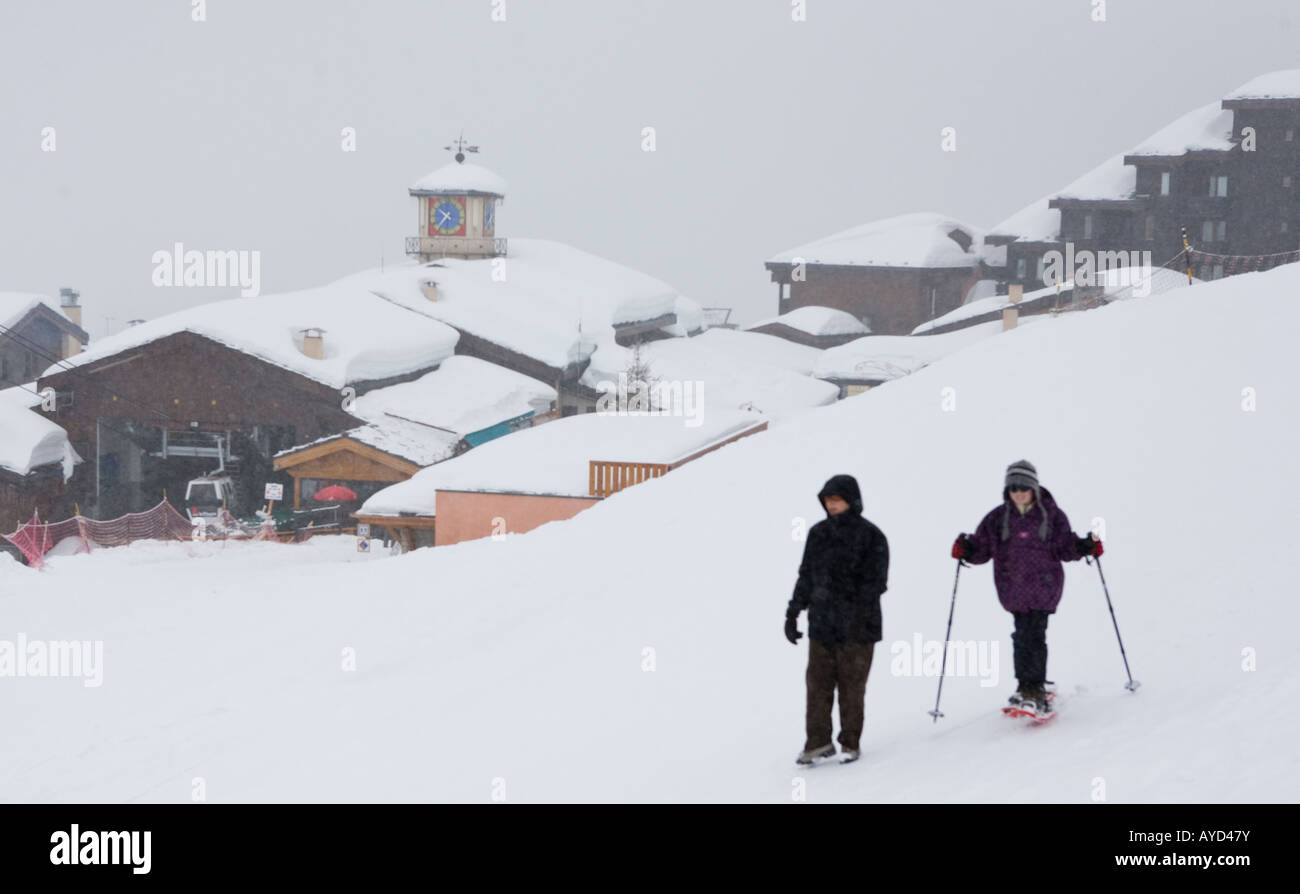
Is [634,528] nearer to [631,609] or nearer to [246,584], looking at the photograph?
[631,609]

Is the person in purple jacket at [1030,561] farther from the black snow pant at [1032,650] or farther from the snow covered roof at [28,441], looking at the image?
the snow covered roof at [28,441]

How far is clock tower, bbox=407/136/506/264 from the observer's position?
5591 centimetres

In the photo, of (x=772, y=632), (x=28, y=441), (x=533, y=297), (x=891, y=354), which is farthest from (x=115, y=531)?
(x=891, y=354)

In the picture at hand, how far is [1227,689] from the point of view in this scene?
24.2ft

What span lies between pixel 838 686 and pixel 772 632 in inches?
152

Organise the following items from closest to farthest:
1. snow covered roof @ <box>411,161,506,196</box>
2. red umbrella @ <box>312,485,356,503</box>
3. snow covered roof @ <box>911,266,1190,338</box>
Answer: red umbrella @ <box>312,485,356,503</box> → snow covered roof @ <box>911,266,1190,338</box> → snow covered roof @ <box>411,161,506,196</box>

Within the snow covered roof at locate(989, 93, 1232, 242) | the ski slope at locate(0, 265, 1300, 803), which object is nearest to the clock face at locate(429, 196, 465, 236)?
the snow covered roof at locate(989, 93, 1232, 242)

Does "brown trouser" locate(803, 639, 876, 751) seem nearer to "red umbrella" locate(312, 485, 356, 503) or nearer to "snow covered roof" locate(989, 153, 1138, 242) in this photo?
"red umbrella" locate(312, 485, 356, 503)

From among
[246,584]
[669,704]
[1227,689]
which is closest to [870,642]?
[1227,689]

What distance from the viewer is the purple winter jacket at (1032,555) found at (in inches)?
294

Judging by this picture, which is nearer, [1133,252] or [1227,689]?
[1227,689]

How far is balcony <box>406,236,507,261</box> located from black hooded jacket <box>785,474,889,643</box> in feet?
167

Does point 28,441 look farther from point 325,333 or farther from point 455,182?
point 455,182

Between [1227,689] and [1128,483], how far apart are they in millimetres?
5805
